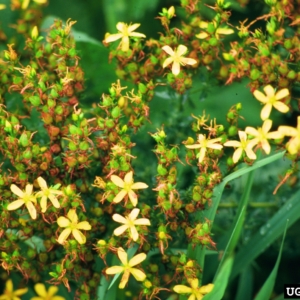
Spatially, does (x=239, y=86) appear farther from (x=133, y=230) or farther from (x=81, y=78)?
(x=133, y=230)

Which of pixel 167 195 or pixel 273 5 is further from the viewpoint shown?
pixel 273 5

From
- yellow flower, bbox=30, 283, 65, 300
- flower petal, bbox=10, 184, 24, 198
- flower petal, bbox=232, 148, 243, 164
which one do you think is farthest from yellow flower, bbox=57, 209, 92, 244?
flower petal, bbox=232, 148, 243, 164

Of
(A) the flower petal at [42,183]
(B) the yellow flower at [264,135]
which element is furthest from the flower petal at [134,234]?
(B) the yellow flower at [264,135]

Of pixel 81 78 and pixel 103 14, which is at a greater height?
pixel 103 14

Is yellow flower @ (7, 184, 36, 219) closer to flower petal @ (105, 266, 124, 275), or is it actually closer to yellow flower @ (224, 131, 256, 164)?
flower petal @ (105, 266, 124, 275)

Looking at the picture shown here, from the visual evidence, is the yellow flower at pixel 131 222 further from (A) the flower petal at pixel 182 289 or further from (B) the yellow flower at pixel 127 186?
(A) the flower petal at pixel 182 289

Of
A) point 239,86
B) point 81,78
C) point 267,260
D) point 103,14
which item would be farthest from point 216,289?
point 103,14
